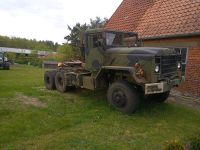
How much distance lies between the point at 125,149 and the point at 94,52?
4.54 meters

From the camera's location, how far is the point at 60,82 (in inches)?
467

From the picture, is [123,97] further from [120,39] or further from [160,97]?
[120,39]

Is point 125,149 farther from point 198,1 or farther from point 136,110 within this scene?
point 198,1

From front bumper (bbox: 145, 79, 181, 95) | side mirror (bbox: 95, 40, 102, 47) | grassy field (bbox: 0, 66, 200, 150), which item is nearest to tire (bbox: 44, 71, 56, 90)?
grassy field (bbox: 0, 66, 200, 150)

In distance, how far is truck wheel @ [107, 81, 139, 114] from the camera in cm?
824

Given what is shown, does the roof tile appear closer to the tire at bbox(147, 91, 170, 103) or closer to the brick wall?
the brick wall

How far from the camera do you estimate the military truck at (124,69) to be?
27.0 ft

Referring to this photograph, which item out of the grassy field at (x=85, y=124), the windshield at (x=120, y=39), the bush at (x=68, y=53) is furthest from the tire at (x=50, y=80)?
the windshield at (x=120, y=39)

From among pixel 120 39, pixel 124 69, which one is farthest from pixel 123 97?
pixel 120 39

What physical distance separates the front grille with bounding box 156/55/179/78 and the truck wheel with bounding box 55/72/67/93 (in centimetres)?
433

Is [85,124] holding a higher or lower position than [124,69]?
lower

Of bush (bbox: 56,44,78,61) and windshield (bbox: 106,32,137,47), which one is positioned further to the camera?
bush (bbox: 56,44,78,61)

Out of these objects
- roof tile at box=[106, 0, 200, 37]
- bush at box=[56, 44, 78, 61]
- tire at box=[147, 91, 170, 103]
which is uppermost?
roof tile at box=[106, 0, 200, 37]

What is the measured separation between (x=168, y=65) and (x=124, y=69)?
1464mm
